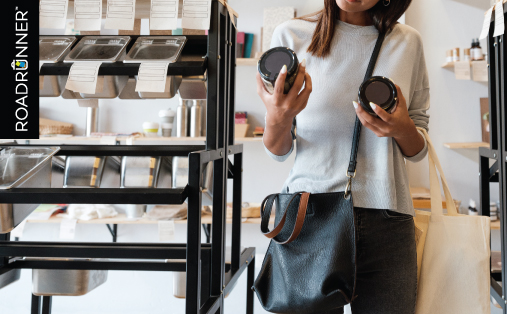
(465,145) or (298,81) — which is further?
(465,145)

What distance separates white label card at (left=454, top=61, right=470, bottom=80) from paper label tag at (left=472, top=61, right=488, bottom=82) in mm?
38

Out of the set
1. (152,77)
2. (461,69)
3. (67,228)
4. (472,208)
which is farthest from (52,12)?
(472,208)

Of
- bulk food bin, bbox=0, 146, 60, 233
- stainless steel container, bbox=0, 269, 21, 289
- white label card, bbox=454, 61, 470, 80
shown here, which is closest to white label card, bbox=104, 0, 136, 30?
bulk food bin, bbox=0, 146, 60, 233

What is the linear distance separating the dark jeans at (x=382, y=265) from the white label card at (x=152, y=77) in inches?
19.6

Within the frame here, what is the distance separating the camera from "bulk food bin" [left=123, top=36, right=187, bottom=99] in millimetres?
1011

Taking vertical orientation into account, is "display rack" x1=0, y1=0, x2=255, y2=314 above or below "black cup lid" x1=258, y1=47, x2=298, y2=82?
below

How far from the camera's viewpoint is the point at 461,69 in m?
2.71

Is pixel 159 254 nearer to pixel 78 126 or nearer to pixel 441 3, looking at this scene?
pixel 78 126

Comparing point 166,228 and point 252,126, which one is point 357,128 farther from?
point 252,126

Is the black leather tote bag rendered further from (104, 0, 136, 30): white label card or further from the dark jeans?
(104, 0, 136, 30): white label card

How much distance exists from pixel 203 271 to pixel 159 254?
14 cm

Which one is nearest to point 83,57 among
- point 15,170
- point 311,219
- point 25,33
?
point 25,33

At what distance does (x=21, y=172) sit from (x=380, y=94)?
814 mm

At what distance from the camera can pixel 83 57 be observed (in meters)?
1.03
